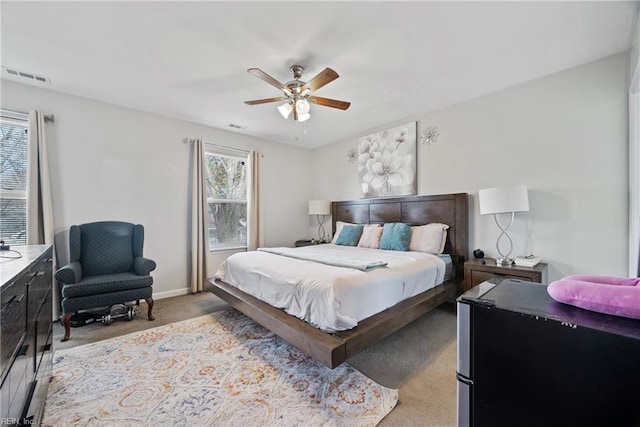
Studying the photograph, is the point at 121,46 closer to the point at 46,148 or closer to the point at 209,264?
the point at 46,148

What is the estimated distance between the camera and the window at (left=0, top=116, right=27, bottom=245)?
2826mm

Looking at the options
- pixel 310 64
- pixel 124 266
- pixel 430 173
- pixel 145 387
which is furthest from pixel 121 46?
pixel 430 173

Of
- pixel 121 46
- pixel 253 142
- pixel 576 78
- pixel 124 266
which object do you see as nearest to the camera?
pixel 121 46

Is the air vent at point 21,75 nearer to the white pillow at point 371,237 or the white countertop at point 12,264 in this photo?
the white countertop at point 12,264

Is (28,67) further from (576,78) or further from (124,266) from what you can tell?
(576,78)

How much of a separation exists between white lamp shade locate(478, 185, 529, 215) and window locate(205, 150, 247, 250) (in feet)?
12.4

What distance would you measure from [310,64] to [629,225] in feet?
10.5

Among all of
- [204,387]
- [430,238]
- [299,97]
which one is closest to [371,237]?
[430,238]

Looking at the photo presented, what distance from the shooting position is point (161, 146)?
12.4 ft

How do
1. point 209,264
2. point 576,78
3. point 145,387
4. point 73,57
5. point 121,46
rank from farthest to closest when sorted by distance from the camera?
point 209,264
point 576,78
point 73,57
point 121,46
point 145,387

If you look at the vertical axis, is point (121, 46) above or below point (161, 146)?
above

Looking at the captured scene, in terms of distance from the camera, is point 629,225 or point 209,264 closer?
point 629,225

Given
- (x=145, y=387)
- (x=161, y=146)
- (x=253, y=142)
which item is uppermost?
(x=253, y=142)

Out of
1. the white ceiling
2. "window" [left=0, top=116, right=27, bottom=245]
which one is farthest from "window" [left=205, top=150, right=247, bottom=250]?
"window" [left=0, top=116, right=27, bottom=245]
